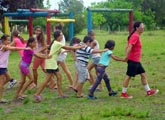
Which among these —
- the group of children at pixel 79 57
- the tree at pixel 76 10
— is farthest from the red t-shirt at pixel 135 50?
the tree at pixel 76 10

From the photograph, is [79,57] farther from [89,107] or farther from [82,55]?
[89,107]

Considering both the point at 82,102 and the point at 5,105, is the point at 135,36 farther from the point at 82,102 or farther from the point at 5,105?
the point at 5,105

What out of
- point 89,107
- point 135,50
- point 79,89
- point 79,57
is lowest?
point 89,107

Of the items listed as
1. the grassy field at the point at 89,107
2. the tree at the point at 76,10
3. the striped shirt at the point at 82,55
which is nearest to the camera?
the grassy field at the point at 89,107

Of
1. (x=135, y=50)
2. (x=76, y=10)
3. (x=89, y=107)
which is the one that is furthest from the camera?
(x=76, y=10)

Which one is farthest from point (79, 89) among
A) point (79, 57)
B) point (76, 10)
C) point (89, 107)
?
point (76, 10)

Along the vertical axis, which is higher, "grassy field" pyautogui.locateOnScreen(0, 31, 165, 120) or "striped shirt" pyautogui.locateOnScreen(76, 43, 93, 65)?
"striped shirt" pyautogui.locateOnScreen(76, 43, 93, 65)

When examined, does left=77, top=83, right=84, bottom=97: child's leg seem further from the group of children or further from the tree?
the tree

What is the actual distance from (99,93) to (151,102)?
1660 mm

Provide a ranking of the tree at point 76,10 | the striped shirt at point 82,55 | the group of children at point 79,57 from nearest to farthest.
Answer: the group of children at point 79,57
the striped shirt at point 82,55
the tree at point 76,10

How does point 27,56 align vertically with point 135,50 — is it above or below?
below

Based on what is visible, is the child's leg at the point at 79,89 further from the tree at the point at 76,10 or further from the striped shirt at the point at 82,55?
the tree at the point at 76,10

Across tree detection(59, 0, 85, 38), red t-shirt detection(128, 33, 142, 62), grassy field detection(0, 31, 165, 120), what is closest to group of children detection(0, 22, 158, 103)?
red t-shirt detection(128, 33, 142, 62)

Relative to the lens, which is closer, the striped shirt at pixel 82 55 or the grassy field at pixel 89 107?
the grassy field at pixel 89 107
